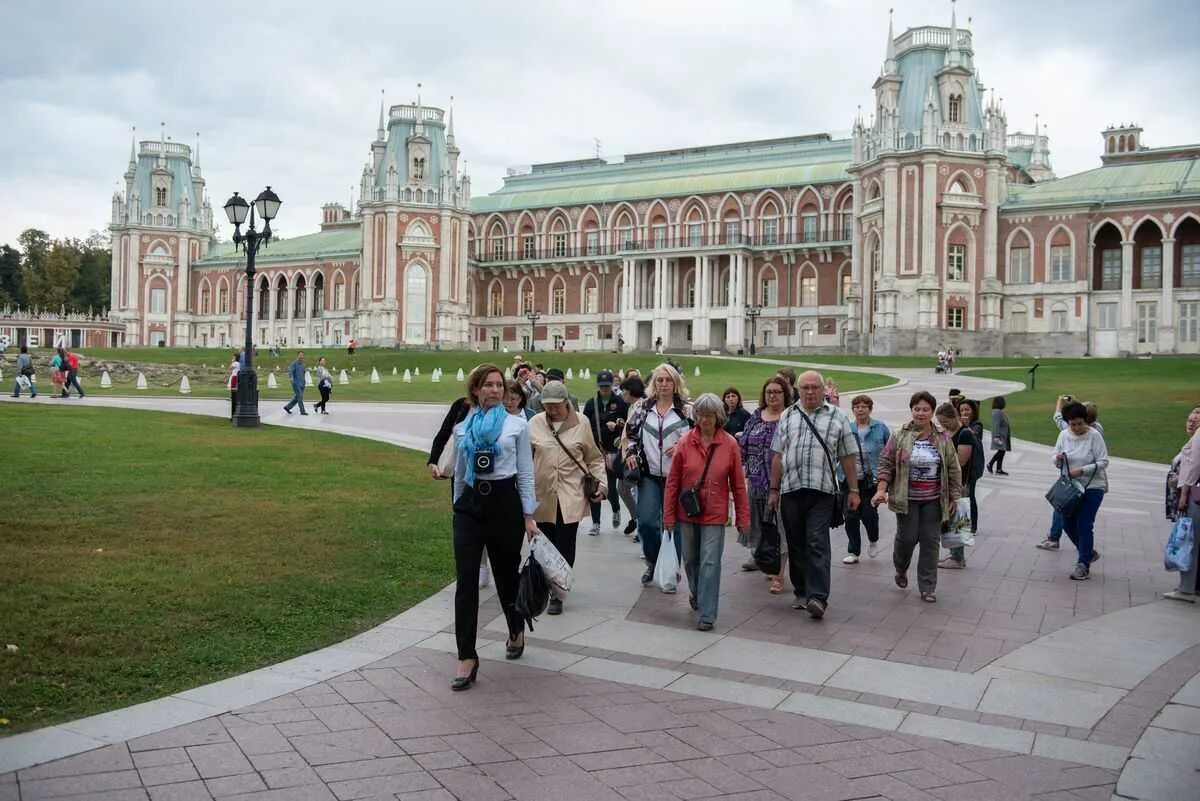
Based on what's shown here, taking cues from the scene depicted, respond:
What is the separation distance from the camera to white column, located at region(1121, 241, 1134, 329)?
60.8m

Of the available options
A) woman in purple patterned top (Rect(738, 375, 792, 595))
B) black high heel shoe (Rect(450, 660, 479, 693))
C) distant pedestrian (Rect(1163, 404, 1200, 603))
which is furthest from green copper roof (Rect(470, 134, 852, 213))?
black high heel shoe (Rect(450, 660, 479, 693))

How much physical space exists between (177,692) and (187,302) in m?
97.6

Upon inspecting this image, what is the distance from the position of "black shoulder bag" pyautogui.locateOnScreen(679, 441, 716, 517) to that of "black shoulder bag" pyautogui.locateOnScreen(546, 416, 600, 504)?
0.70 meters

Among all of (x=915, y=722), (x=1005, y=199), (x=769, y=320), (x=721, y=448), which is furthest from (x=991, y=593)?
(x=769, y=320)

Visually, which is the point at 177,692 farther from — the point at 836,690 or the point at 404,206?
the point at 404,206

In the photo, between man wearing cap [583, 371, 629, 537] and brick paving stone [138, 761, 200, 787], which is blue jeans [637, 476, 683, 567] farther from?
brick paving stone [138, 761, 200, 787]

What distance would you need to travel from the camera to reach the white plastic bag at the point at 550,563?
686 cm

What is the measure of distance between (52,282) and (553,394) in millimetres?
110112

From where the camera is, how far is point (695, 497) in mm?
7984

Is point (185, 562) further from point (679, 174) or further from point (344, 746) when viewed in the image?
point (679, 174)

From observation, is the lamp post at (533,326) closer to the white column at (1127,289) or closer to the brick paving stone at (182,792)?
the white column at (1127,289)

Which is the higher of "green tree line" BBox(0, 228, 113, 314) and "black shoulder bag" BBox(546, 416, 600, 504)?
"green tree line" BBox(0, 228, 113, 314)

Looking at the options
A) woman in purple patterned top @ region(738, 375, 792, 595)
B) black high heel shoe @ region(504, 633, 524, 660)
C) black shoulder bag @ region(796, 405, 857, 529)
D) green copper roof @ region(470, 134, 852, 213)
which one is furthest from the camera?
green copper roof @ region(470, 134, 852, 213)

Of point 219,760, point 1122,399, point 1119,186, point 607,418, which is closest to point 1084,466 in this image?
point 607,418
